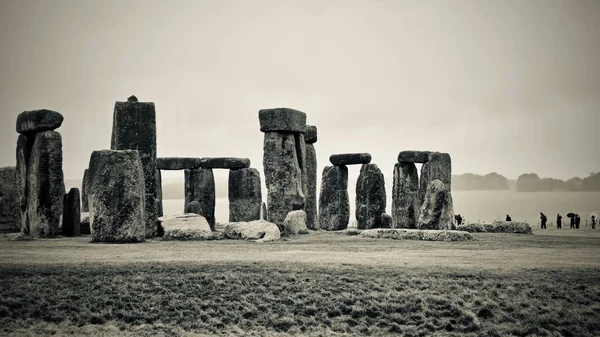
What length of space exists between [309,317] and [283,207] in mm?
12049

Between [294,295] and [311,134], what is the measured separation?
57.0 feet

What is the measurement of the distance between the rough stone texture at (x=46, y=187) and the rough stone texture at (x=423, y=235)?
10.2 m

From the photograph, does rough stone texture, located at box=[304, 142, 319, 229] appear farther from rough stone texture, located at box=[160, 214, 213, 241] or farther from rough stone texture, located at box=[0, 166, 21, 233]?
rough stone texture, located at box=[0, 166, 21, 233]

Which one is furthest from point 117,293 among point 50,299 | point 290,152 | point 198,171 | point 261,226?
point 198,171

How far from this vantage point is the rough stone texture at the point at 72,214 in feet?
73.7

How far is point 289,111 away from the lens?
25609 millimetres

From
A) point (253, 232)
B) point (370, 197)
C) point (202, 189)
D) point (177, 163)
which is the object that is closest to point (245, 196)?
point (202, 189)

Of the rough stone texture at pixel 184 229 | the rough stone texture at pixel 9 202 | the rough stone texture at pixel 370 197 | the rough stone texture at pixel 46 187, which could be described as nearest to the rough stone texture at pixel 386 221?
the rough stone texture at pixel 370 197

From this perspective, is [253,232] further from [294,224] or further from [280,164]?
[280,164]

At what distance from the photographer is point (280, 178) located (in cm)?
2556

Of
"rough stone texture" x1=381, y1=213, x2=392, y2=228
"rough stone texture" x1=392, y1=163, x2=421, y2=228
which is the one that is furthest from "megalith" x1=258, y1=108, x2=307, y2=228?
"rough stone texture" x1=392, y1=163, x2=421, y2=228

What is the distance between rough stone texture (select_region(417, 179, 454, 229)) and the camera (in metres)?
24.0

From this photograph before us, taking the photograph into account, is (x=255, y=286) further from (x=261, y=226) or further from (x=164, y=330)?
(x=261, y=226)

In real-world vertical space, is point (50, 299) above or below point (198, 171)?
below
